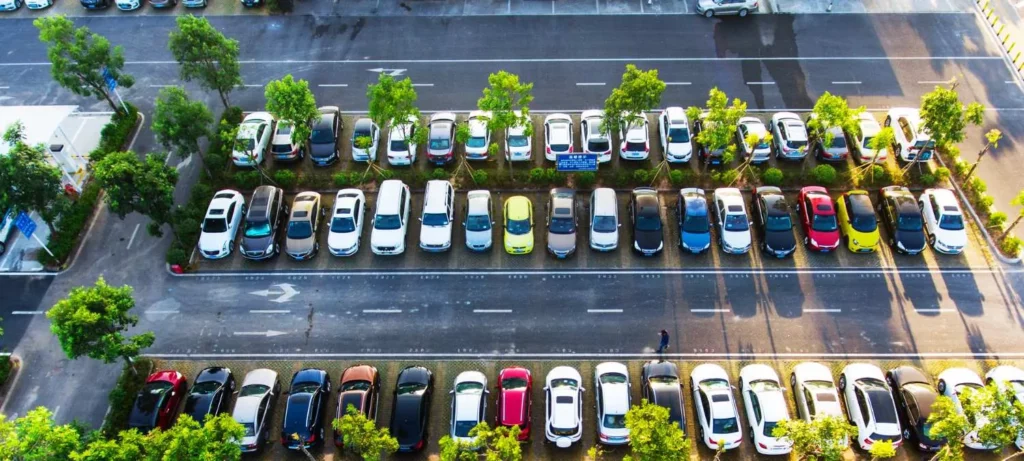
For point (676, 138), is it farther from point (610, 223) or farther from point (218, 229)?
point (218, 229)

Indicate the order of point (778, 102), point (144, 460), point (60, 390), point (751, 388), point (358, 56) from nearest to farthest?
point (144, 460), point (751, 388), point (60, 390), point (778, 102), point (358, 56)

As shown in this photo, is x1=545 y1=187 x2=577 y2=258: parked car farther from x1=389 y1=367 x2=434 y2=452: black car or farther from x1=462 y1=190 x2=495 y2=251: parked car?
x1=389 y1=367 x2=434 y2=452: black car

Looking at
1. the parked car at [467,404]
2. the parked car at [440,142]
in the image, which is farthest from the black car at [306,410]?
the parked car at [440,142]

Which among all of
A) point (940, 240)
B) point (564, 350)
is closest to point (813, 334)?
point (940, 240)

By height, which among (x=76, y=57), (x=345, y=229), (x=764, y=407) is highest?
(x=76, y=57)

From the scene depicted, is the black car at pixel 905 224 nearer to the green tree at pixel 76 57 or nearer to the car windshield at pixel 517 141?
the car windshield at pixel 517 141

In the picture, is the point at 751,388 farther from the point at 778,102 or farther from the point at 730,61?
the point at 730,61

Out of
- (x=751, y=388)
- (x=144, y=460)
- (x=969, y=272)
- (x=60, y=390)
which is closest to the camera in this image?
(x=144, y=460)

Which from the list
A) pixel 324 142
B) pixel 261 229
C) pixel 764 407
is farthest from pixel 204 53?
pixel 764 407
